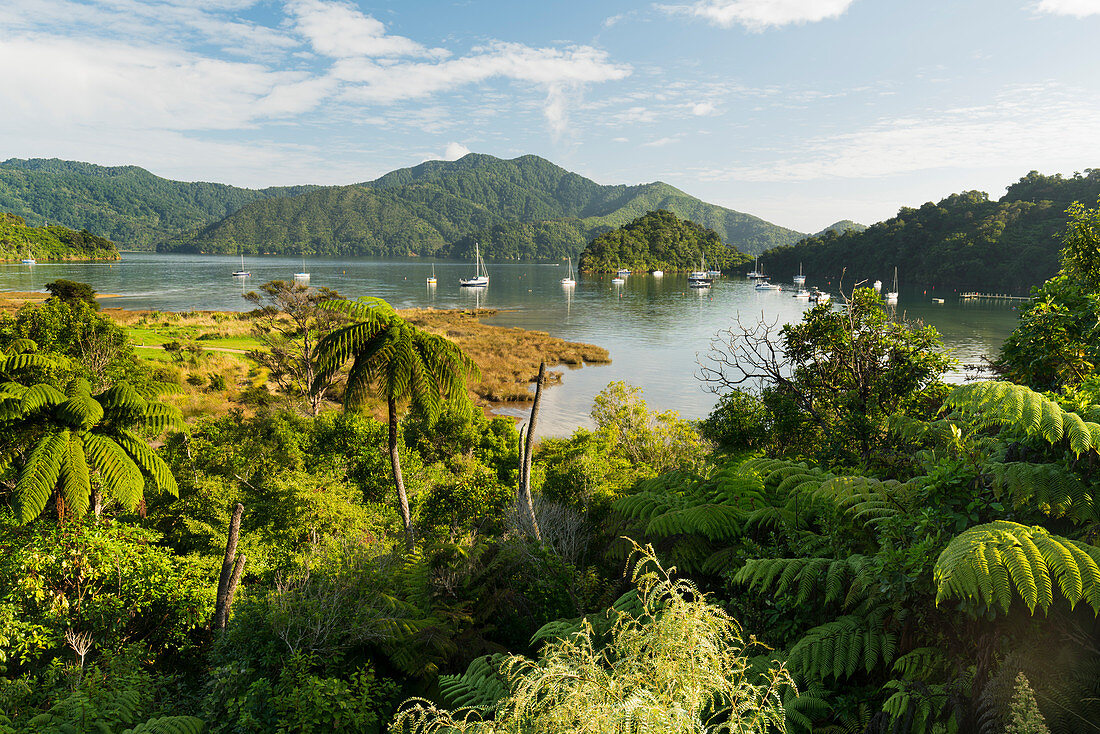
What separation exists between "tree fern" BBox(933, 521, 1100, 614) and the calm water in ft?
40.9

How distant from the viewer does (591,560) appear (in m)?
11.5

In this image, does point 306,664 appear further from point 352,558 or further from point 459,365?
point 459,365

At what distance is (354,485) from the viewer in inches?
617

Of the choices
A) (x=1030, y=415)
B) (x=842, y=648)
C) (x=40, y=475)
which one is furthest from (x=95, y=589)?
(x=1030, y=415)

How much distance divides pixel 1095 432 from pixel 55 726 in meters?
9.24

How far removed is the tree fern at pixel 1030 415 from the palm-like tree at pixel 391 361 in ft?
30.4

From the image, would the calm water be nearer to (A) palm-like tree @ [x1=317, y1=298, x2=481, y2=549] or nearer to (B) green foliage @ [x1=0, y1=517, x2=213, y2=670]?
(A) palm-like tree @ [x1=317, y1=298, x2=481, y2=549]

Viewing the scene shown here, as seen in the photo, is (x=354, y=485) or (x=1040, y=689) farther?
(x=354, y=485)

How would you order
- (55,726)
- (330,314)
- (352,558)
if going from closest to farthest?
(55,726) < (352,558) < (330,314)

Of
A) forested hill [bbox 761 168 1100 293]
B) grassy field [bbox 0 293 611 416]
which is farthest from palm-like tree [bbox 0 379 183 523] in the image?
forested hill [bbox 761 168 1100 293]

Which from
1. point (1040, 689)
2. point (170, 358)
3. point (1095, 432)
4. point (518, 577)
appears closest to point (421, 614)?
point (518, 577)

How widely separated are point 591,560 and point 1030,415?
347 inches

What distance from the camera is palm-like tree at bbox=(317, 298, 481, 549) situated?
36.9ft

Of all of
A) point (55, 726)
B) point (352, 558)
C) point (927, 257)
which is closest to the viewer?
point (55, 726)
